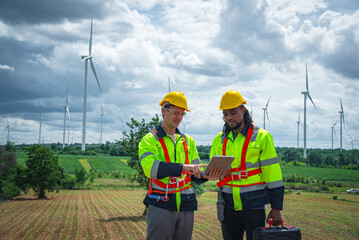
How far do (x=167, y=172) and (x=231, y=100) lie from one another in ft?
5.40

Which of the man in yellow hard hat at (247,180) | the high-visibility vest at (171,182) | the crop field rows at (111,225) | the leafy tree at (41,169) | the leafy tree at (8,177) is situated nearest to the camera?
the high-visibility vest at (171,182)

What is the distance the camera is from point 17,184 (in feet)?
175

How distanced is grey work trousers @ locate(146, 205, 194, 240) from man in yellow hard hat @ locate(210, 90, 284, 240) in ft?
2.18

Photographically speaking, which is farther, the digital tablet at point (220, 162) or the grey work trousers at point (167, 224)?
the grey work trousers at point (167, 224)

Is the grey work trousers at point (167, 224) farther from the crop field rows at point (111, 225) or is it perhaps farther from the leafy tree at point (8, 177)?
the leafy tree at point (8, 177)

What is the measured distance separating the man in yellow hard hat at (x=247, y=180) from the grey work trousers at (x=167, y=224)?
2.18ft

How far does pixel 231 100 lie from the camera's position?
533 centimetres

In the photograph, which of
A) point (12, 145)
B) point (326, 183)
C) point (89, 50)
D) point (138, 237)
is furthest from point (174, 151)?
point (12, 145)

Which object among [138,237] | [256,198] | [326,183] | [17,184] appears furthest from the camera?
[326,183]

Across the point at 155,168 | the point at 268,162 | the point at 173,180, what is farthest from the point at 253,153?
the point at 155,168

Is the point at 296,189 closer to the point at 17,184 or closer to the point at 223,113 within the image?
the point at 17,184

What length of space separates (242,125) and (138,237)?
18042 millimetres

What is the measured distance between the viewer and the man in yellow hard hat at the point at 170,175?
4613 millimetres

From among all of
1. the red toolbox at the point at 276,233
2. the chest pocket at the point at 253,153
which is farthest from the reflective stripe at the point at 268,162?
the red toolbox at the point at 276,233
